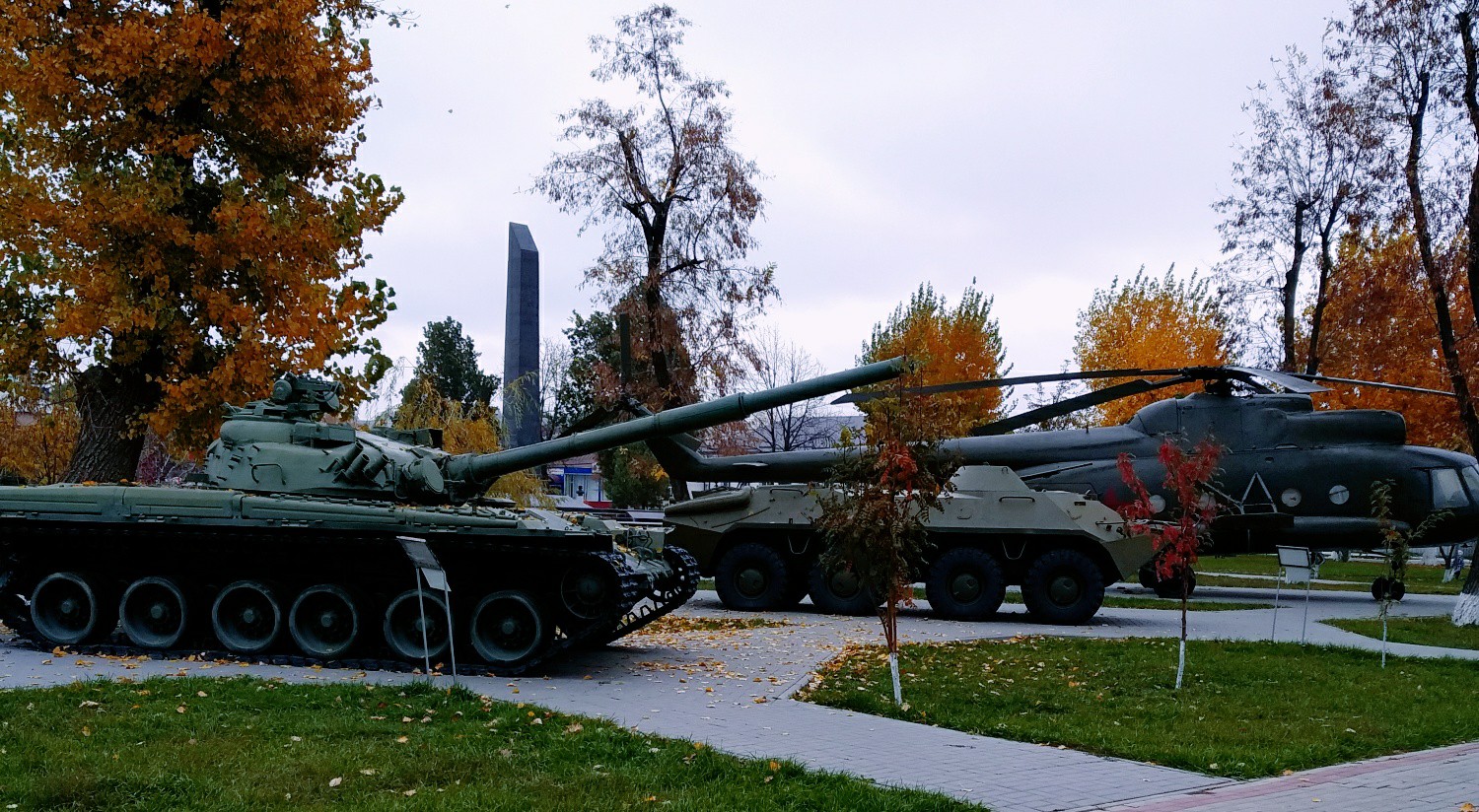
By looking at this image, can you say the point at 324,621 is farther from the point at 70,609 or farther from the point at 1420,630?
the point at 1420,630

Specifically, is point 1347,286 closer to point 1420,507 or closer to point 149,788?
point 1420,507

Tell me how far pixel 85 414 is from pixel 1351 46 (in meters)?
18.2

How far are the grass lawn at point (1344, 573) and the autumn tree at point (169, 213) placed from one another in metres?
16.3

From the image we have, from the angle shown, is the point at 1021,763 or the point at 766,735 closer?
the point at 1021,763

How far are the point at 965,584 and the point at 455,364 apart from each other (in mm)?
38893

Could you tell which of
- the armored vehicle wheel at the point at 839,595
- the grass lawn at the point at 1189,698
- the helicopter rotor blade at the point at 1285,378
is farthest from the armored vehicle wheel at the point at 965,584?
the helicopter rotor blade at the point at 1285,378

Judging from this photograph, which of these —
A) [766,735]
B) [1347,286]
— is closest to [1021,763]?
[766,735]

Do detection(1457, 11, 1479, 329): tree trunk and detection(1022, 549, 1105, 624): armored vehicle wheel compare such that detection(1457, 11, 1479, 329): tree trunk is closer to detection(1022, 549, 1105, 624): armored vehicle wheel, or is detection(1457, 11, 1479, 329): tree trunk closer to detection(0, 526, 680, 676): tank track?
detection(1022, 549, 1105, 624): armored vehicle wheel

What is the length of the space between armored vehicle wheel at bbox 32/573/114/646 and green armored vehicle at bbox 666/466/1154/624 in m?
7.21

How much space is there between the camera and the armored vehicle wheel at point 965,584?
1764 cm

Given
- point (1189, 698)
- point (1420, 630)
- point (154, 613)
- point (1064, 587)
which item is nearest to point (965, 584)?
point (1064, 587)

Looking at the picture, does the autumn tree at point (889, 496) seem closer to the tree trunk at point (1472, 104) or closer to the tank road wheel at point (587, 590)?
the tank road wheel at point (587, 590)

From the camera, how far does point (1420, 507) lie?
63.4 feet

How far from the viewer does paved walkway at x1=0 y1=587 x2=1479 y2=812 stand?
6863 millimetres
